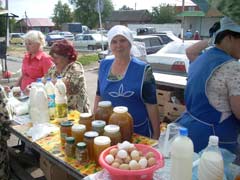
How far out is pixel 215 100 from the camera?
6.30 ft

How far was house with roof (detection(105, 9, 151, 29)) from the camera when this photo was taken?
59.2 metres

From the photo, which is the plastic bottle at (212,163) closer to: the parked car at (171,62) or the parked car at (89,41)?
the parked car at (171,62)

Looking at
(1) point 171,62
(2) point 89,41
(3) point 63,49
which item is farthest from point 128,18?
(3) point 63,49

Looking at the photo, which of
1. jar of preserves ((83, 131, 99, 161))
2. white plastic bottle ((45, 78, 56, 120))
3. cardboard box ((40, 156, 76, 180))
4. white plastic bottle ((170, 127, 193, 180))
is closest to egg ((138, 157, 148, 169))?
white plastic bottle ((170, 127, 193, 180))

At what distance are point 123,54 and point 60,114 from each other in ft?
2.58

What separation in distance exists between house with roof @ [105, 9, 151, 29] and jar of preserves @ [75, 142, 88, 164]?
5807cm

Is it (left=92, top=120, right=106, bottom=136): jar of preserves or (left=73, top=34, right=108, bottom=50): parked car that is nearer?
(left=92, top=120, right=106, bottom=136): jar of preserves

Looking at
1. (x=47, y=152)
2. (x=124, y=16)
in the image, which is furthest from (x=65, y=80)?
(x=124, y=16)

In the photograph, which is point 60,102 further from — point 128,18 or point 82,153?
point 128,18

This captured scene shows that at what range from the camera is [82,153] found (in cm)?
184

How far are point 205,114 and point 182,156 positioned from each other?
2.04 ft

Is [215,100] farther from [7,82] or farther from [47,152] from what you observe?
[7,82]

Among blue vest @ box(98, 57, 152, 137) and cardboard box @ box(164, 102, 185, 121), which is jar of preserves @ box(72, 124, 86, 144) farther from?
cardboard box @ box(164, 102, 185, 121)

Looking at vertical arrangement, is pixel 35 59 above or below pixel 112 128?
above
